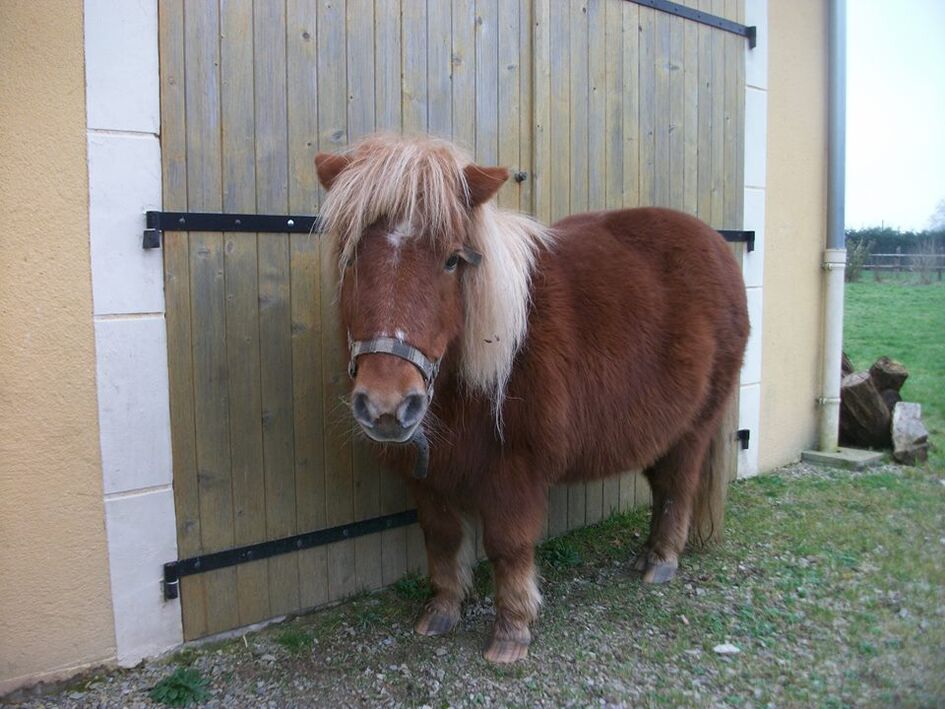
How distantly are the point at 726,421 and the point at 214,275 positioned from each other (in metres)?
2.62

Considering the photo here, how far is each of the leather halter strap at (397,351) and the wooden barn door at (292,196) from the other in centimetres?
48

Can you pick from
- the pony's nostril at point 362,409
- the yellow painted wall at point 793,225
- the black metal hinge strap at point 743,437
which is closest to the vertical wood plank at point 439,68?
the pony's nostril at point 362,409

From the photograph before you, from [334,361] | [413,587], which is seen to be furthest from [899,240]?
[413,587]

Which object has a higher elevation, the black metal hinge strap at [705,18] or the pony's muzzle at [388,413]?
the black metal hinge strap at [705,18]

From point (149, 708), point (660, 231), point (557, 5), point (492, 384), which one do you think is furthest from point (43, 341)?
point (557, 5)

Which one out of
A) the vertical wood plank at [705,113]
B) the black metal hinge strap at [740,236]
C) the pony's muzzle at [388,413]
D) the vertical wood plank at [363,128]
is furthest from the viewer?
the black metal hinge strap at [740,236]

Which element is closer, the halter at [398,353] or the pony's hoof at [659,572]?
the halter at [398,353]

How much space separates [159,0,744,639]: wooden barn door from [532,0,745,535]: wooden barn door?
0.02 m

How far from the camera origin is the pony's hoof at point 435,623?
9.87 feet

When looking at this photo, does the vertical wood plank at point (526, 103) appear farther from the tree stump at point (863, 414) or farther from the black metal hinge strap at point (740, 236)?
the tree stump at point (863, 414)

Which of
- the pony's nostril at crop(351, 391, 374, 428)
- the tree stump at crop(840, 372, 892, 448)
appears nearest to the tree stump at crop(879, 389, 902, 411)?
the tree stump at crop(840, 372, 892, 448)

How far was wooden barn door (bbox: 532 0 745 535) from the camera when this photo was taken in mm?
3816

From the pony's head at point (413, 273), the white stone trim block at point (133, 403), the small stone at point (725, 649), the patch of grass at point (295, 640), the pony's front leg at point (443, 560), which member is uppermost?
the pony's head at point (413, 273)

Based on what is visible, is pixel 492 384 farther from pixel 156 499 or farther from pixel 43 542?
pixel 43 542
